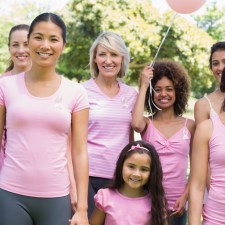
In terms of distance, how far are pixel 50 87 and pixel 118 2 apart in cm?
1760

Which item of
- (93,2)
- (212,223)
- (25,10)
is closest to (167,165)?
(212,223)

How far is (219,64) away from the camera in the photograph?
3.59 m

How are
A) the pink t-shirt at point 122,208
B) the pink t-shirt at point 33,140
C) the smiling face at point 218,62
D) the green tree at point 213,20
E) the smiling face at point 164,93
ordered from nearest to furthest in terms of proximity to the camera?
the pink t-shirt at point 33,140 < the pink t-shirt at point 122,208 < the smiling face at point 164,93 < the smiling face at point 218,62 < the green tree at point 213,20

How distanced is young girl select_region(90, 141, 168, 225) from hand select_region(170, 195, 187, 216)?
0.19m

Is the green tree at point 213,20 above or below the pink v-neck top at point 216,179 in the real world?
above

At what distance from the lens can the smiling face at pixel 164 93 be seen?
346 centimetres

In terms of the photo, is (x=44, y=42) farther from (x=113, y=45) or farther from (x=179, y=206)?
(x=179, y=206)

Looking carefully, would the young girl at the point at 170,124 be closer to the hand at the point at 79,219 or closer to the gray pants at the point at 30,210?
the hand at the point at 79,219

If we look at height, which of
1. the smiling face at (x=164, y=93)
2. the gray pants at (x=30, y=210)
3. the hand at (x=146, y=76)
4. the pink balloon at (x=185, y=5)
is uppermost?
the pink balloon at (x=185, y=5)

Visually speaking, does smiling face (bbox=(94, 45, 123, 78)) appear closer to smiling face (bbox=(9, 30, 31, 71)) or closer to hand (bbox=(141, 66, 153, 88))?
hand (bbox=(141, 66, 153, 88))

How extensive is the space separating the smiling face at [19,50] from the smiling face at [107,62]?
0.64 metres

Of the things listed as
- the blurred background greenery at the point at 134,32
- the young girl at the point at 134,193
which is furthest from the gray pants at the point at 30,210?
the blurred background greenery at the point at 134,32

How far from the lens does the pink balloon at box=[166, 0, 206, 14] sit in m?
3.83

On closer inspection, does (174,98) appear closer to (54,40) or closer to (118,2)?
(54,40)
